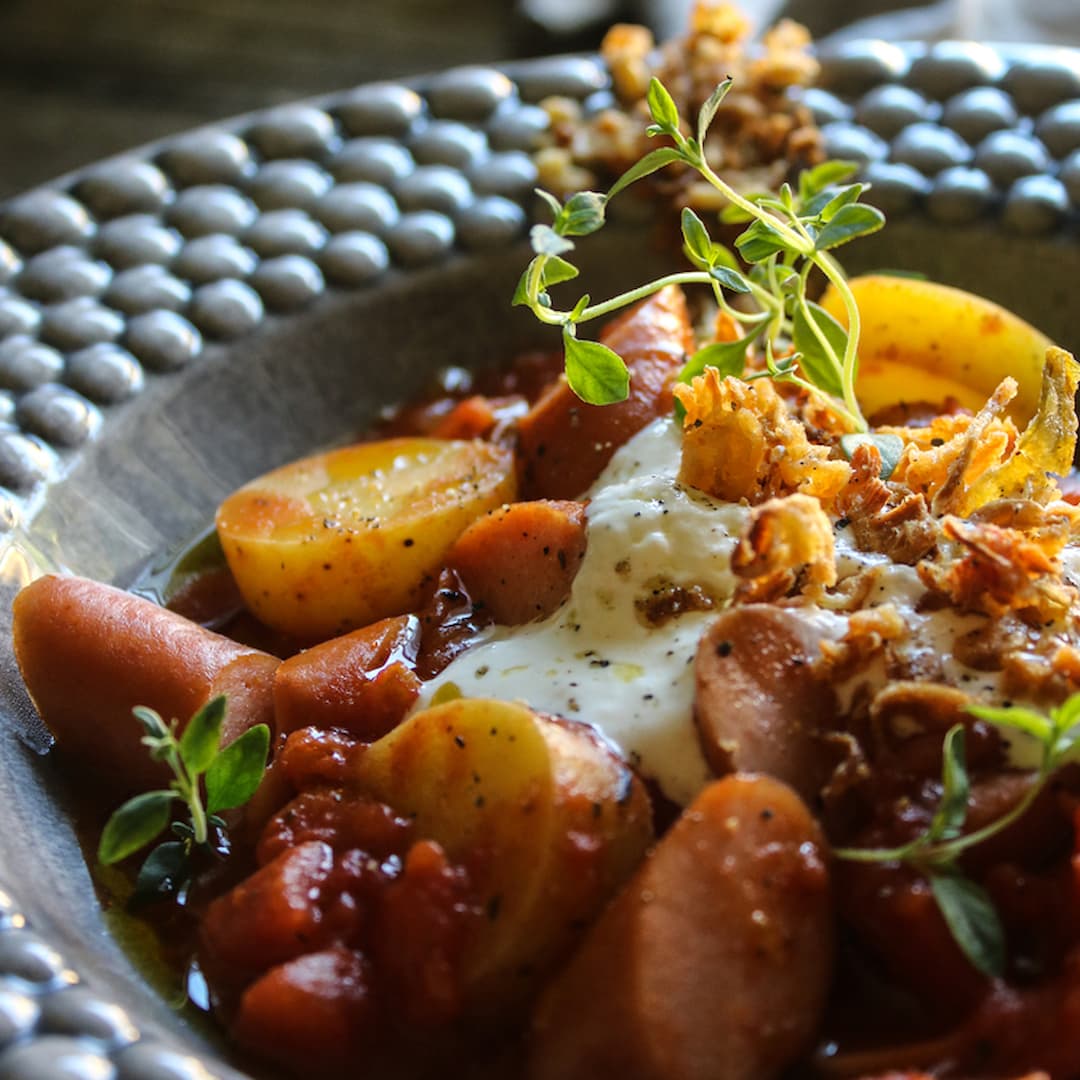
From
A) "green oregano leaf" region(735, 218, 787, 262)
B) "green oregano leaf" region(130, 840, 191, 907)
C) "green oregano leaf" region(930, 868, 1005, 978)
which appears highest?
"green oregano leaf" region(735, 218, 787, 262)

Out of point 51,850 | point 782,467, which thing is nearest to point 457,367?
point 782,467

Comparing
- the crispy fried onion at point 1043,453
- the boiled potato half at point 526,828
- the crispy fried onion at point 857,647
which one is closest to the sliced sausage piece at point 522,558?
the boiled potato half at point 526,828

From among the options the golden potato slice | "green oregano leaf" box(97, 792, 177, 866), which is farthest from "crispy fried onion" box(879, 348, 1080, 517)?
"green oregano leaf" box(97, 792, 177, 866)

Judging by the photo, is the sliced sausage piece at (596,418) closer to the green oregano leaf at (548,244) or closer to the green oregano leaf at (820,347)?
the green oregano leaf at (820,347)

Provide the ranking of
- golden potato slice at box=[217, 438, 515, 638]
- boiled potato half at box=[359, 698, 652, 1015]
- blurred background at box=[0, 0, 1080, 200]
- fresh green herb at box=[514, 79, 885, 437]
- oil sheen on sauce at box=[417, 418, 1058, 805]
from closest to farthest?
boiled potato half at box=[359, 698, 652, 1015] → oil sheen on sauce at box=[417, 418, 1058, 805] → fresh green herb at box=[514, 79, 885, 437] → golden potato slice at box=[217, 438, 515, 638] → blurred background at box=[0, 0, 1080, 200]

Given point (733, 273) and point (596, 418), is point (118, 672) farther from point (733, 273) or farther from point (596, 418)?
point (733, 273)

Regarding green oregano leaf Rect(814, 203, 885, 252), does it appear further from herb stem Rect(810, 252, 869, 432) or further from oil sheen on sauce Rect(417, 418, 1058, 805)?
oil sheen on sauce Rect(417, 418, 1058, 805)

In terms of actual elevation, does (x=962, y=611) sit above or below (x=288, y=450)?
above

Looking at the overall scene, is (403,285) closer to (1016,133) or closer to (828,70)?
(828,70)
